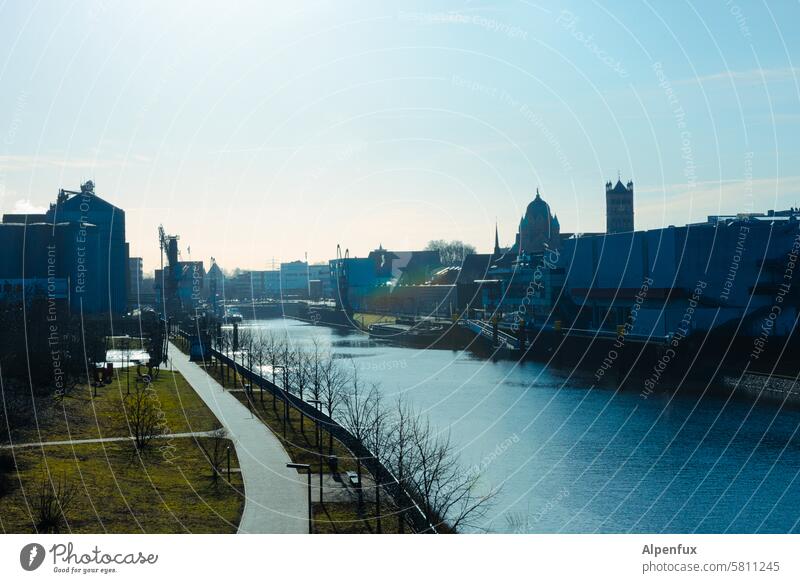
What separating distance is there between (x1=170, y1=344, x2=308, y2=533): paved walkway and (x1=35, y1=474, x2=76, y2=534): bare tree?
9.14 feet

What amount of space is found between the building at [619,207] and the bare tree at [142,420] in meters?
88.4

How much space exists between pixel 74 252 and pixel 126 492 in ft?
175

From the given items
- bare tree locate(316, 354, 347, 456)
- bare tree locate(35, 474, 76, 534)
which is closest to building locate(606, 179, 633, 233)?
bare tree locate(316, 354, 347, 456)

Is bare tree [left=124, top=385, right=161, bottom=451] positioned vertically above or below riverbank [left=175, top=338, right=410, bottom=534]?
above

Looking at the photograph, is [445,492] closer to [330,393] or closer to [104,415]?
[330,393]

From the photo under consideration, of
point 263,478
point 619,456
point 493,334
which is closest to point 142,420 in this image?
point 263,478

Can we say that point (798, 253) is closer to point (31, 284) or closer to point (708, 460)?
point (708, 460)

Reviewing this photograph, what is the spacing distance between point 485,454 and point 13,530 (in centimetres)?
1326

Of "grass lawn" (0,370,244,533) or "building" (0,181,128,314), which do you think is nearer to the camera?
"grass lawn" (0,370,244,533)

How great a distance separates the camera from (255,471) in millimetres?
19406

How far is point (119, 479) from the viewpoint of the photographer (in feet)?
60.5

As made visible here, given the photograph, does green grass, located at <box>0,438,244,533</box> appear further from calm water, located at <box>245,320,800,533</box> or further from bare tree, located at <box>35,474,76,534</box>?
calm water, located at <box>245,320,800,533</box>
